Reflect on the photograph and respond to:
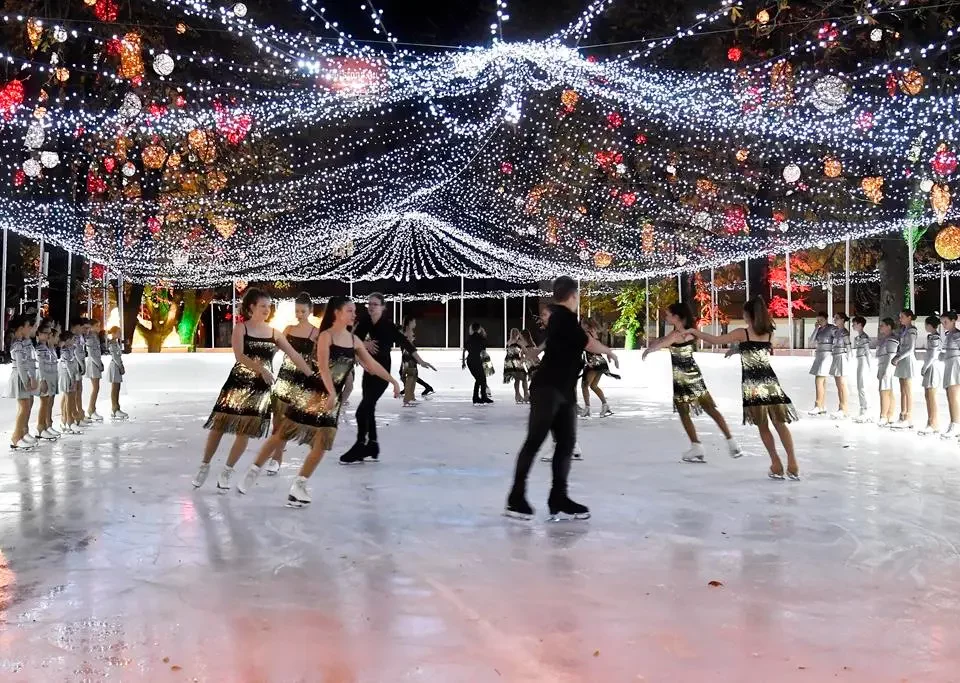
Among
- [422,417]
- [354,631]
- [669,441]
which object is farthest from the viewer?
[422,417]

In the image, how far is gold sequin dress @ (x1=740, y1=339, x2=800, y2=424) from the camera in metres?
8.34

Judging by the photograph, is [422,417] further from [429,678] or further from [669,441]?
[429,678]

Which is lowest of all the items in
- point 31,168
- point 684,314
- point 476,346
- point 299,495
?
point 299,495

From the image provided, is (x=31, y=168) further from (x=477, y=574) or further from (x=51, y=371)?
(x=477, y=574)

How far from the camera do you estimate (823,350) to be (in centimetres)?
1450

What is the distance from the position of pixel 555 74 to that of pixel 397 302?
2767 cm

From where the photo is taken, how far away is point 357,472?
29.0ft

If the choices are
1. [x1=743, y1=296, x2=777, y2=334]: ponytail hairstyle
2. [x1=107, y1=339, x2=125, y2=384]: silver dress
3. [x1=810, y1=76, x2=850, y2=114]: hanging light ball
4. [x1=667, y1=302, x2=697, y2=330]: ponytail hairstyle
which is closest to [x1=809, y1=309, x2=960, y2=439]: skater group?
[x1=810, y1=76, x2=850, y2=114]: hanging light ball

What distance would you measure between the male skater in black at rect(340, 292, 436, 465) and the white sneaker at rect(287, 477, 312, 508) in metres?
2.25

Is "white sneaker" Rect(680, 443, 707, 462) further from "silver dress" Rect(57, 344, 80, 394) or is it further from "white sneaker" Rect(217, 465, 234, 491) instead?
"silver dress" Rect(57, 344, 80, 394)

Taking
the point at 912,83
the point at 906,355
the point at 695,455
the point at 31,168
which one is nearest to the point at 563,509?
the point at 695,455

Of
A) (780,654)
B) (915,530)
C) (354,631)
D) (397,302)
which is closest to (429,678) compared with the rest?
(354,631)

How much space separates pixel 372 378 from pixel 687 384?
10.2ft

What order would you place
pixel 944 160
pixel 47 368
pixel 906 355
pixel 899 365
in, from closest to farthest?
pixel 47 368 < pixel 906 355 < pixel 899 365 < pixel 944 160
